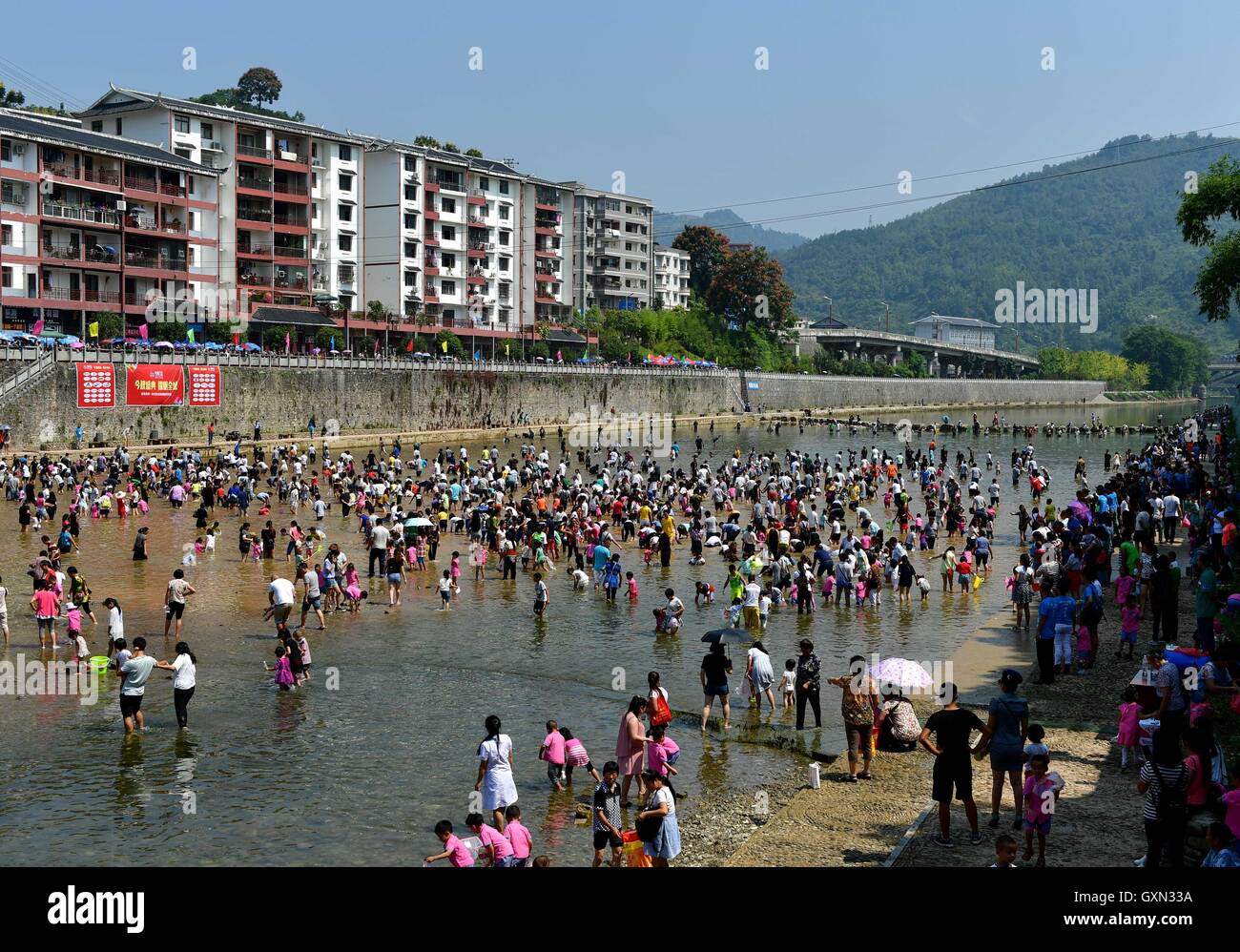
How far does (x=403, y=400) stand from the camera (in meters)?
72.8

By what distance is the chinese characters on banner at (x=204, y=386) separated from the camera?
192 feet

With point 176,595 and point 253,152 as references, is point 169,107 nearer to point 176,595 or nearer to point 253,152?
point 253,152

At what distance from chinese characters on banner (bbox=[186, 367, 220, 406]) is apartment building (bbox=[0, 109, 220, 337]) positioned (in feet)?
30.2

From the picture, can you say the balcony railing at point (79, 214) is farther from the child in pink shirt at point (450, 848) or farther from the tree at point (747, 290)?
the tree at point (747, 290)

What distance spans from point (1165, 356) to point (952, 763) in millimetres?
199823

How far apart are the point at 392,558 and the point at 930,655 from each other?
11.5 m

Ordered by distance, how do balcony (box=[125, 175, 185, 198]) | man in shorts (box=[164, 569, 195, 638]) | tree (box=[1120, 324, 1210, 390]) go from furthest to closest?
tree (box=[1120, 324, 1210, 390])
balcony (box=[125, 175, 185, 198])
man in shorts (box=[164, 569, 195, 638])

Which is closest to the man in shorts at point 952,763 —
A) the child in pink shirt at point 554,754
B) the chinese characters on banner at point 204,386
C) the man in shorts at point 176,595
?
the child in pink shirt at point 554,754

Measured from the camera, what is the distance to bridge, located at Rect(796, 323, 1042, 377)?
163000mm

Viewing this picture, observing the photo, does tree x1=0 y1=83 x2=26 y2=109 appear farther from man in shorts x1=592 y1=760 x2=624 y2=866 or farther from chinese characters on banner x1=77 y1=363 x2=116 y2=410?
man in shorts x1=592 y1=760 x2=624 y2=866

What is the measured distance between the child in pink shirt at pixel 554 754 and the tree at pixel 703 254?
125951 millimetres

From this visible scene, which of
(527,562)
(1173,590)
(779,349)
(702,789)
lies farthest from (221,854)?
(779,349)

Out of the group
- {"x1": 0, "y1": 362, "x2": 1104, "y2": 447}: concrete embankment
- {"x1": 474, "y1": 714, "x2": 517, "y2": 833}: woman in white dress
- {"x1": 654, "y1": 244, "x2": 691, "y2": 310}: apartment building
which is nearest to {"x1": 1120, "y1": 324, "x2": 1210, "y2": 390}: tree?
{"x1": 0, "y1": 362, "x2": 1104, "y2": 447}: concrete embankment

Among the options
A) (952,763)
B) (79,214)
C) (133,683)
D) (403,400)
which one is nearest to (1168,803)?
Result: (952,763)
